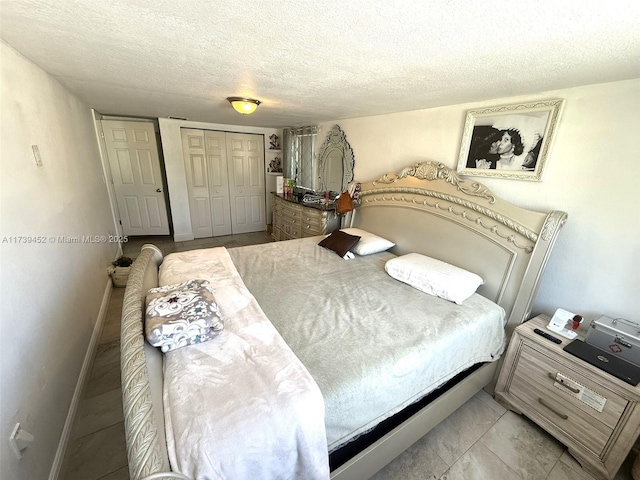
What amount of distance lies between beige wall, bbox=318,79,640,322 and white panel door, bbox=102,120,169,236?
4885 millimetres

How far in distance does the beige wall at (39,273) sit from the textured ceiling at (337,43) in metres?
0.35

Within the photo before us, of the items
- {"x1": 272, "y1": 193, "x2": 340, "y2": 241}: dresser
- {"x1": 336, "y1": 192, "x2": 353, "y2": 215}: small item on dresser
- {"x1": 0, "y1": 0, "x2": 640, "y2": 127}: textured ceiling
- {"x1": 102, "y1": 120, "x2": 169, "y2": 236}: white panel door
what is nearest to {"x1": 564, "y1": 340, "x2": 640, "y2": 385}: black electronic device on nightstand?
{"x1": 0, "y1": 0, "x2": 640, "y2": 127}: textured ceiling

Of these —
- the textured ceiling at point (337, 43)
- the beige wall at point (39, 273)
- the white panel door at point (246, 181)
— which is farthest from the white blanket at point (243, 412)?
the white panel door at point (246, 181)

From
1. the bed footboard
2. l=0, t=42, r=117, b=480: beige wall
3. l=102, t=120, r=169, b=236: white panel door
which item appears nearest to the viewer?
the bed footboard

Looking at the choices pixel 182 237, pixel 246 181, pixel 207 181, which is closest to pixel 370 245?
pixel 246 181

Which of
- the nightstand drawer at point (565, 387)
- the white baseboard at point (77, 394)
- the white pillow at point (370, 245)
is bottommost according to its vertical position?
the white baseboard at point (77, 394)

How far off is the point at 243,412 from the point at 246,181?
190 inches

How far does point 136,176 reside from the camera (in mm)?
4582

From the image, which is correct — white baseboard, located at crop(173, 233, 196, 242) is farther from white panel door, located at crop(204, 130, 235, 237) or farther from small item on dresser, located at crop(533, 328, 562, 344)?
small item on dresser, located at crop(533, 328, 562, 344)

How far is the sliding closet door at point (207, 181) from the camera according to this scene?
466 cm

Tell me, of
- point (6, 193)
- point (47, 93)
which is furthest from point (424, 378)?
point (47, 93)

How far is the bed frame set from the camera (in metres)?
0.87

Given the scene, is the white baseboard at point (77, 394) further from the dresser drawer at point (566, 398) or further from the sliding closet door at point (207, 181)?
the dresser drawer at point (566, 398)

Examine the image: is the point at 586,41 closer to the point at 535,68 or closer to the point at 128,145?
the point at 535,68
